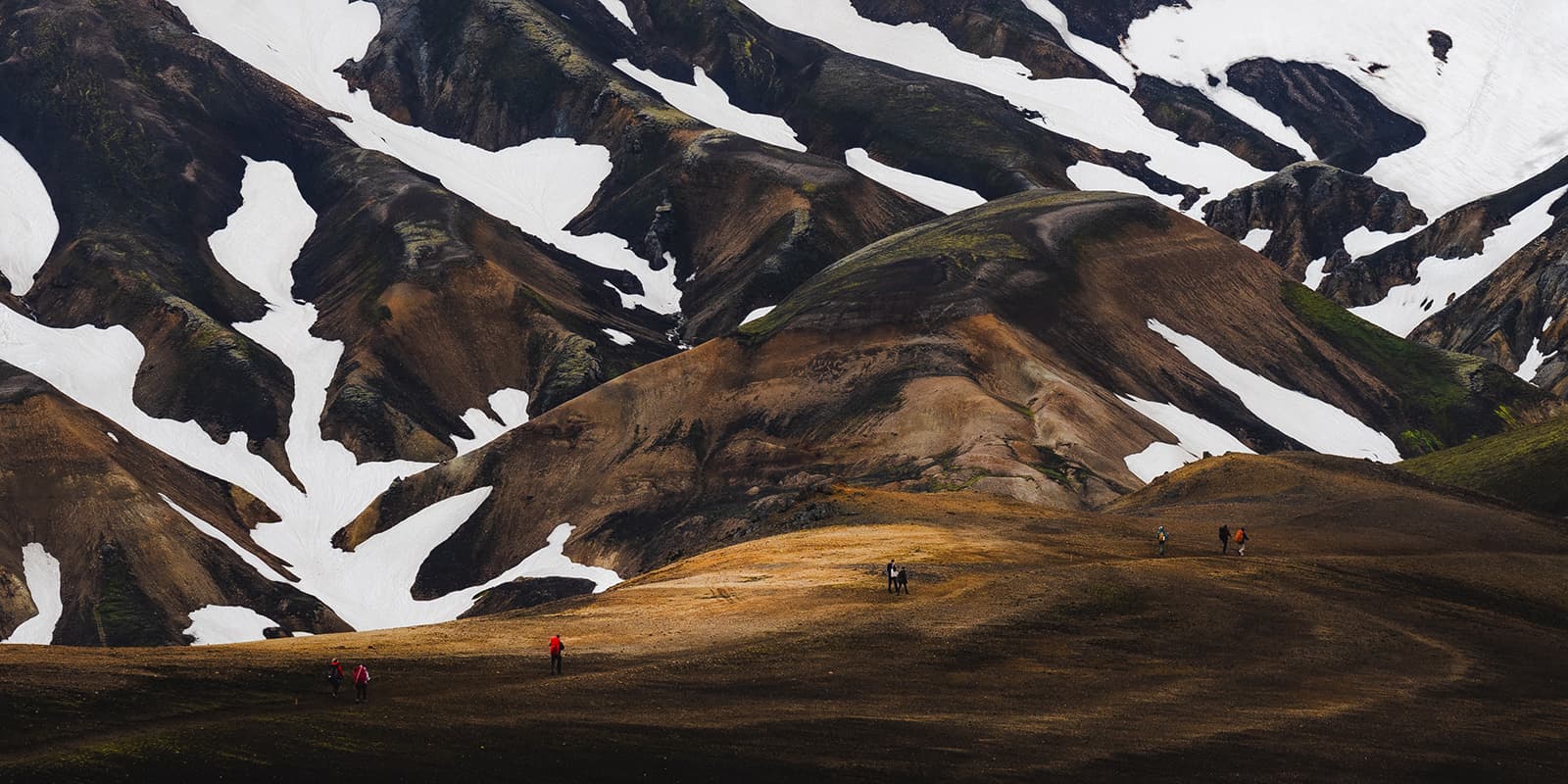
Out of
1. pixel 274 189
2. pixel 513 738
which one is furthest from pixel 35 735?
pixel 274 189

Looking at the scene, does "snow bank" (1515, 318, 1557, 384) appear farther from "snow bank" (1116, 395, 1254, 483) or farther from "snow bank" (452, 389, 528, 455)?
"snow bank" (452, 389, 528, 455)

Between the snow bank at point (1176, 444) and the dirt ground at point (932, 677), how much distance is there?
116 ft

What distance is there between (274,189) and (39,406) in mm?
71328

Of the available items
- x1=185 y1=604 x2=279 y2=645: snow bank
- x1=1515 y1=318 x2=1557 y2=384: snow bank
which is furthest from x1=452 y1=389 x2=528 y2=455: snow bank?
x1=1515 y1=318 x2=1557 y2=384: snow bank

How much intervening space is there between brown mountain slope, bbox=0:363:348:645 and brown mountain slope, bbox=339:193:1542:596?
12.7m

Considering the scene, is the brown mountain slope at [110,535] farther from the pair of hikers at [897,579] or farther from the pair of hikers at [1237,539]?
the pair of hikers at [1237,539]

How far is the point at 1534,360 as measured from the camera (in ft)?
577

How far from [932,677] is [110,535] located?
79172 mm

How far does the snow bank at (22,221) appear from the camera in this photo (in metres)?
158

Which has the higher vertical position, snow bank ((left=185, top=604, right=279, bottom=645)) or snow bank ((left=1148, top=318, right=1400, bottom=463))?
snow bank ((left=1148, top=318, right=1400, bottom=463))

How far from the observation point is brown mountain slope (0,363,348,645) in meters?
103

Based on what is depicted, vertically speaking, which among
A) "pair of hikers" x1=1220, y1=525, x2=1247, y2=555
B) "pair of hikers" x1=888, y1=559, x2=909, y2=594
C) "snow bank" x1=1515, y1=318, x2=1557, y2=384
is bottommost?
"pair of hikers" x1=888, y1=559, x2=909, y2=594

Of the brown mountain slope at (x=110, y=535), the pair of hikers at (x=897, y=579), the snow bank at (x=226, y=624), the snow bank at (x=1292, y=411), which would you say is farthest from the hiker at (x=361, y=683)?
the snow bank at (x=1292, y=411)

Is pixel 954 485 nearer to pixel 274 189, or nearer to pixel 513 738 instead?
pixel 513 738
